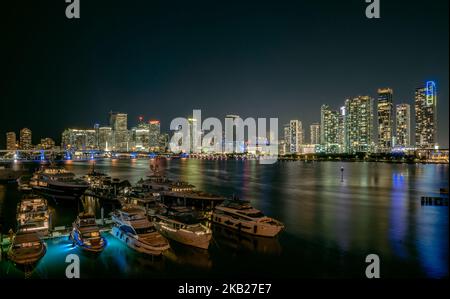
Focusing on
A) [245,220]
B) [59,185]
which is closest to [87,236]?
[245,220]

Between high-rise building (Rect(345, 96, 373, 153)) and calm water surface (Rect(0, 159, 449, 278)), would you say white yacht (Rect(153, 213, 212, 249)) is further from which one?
high-rise building (Rect(345, 96, 373, 153))

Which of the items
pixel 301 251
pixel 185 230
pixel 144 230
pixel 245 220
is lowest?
pixel 301 251

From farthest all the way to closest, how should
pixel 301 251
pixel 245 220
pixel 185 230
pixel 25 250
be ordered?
pixel 245 220, pixel 301 251, pixel 185 230, pixel 25 250

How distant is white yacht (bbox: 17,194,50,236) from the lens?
1279 centimetres

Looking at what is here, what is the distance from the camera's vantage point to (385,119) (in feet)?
492

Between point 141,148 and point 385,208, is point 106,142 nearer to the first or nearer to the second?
point 141,148

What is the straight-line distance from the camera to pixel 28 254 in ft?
32.2

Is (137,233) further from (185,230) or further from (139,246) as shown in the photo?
(185,230)

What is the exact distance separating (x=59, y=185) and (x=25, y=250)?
15.0 meters

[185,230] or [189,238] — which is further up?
[185,230]

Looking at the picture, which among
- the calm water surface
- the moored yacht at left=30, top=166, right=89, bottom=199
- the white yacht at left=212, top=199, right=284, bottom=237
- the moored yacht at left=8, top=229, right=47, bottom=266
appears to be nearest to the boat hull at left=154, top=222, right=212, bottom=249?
the calm water surface

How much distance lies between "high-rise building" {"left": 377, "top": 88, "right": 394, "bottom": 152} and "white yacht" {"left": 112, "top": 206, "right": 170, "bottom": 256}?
147 m

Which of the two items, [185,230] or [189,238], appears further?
[185,230]
